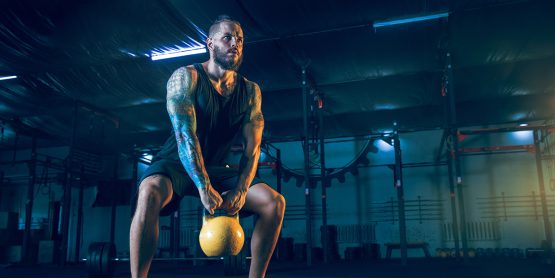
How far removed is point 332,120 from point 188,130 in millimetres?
6551

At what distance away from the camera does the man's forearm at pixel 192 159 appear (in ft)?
5.88

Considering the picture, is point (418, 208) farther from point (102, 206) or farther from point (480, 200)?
point (102, 206)

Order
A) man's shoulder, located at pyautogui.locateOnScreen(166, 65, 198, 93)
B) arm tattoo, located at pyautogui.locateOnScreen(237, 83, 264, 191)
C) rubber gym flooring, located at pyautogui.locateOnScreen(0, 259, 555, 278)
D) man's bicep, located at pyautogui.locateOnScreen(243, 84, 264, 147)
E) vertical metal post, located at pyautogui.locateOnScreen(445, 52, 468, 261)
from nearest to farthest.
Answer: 1. man's shoulder, located at pyautogui.locateOnScreen(166, 65, 198, 93)
2. arm tattoo, located at pyautogui.locateOnScreen(237, 83, 264, 191)
3. man's bicep, located at pyautogui.locateOnScreen(243, 84, 264, 147)
4. rubber gym flooring, located at pyautogui.locateOnScreen(0, 259, 555, 278)
5. vertical metal post, located at pyautogui.locateOnScreen(445, 52, 468, 261)

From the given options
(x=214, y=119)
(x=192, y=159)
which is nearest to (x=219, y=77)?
(x=214, y=119)

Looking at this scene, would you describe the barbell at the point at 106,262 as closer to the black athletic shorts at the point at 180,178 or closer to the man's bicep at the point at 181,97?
the black athletic shorts at the point at 180,178

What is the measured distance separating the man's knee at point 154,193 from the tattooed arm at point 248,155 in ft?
0.78

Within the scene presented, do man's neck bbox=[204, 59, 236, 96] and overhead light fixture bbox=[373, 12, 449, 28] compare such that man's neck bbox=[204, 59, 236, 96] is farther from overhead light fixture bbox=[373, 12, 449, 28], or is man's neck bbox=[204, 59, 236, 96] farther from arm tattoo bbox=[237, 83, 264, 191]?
overhead light fixture bbox=[373, 12, 449, 28]

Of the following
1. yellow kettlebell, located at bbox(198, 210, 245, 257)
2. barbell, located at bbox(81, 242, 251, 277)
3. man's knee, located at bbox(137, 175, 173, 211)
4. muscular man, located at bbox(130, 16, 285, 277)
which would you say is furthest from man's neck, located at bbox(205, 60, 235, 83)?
barbell, located at bbox(81, 242, 251, 277)

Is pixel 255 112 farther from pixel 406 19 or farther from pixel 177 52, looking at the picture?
pixel 177 52

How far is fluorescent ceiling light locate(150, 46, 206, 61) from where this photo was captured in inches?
222

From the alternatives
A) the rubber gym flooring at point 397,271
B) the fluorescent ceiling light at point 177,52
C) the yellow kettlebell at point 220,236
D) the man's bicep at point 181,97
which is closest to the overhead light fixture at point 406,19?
the fluorescent ceiling light at point 177,52

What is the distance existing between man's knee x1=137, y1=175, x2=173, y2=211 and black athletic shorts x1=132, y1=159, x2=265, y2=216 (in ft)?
0.15

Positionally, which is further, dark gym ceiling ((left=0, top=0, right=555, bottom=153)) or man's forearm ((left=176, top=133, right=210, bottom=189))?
dark gym ceiling ((left=0, top=0, right=555, bottom=153))

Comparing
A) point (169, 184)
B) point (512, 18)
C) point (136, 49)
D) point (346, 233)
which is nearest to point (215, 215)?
point (169, 184)
